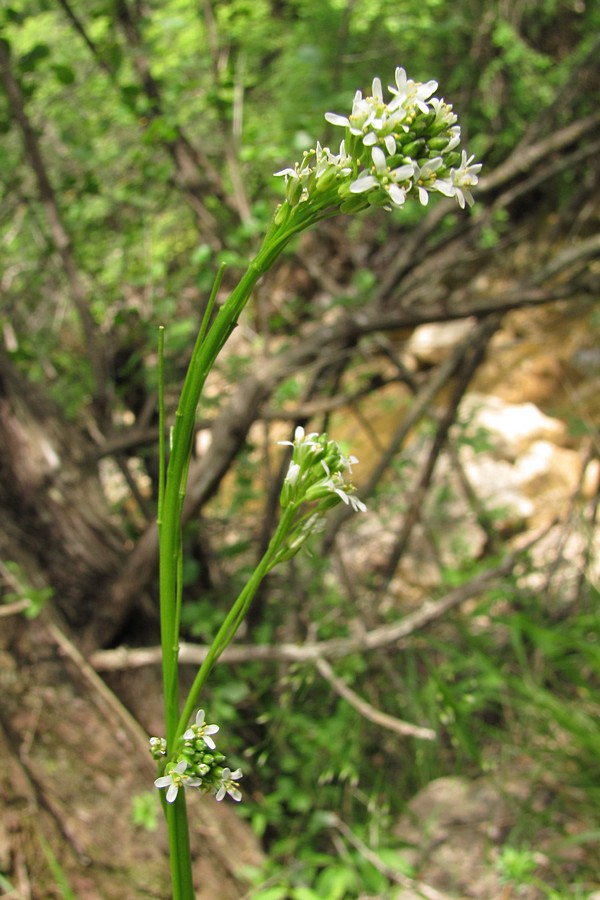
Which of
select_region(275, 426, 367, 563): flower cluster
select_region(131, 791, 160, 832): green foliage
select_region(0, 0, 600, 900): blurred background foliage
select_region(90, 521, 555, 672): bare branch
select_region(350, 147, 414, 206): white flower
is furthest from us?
select_region(0, 0, 600, 900): blurred background foliage

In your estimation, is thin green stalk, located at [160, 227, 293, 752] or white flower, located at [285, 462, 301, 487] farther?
white flower, located at [285, 462, 301, 487]

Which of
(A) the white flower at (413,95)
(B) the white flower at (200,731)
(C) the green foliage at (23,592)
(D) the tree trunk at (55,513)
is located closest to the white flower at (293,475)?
(B) the white flower at (200,731)

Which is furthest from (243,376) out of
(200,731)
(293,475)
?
(200,731)

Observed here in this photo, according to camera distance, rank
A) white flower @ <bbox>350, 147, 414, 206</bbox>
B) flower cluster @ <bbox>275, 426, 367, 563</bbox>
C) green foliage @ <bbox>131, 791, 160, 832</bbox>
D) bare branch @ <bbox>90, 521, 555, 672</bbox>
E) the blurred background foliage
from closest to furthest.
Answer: white flower @ <bbox>350, 147, 414, 206</bbox>, flower cluster @ <bbox>275, 426, 367, 563</bbox>, green foliage @ <bbox>131, 791, 160, 832</bbox>, bare branch @ <bbox>90, 521, 555, 672</bbox>, the blurred background foliage

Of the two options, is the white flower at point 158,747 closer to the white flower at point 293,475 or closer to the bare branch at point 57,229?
the white flower at point 293,475

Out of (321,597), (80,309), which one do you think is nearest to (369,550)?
(321,597)

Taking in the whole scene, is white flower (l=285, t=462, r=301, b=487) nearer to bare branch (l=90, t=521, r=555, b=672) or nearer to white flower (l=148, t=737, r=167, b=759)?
white flower (l=148, t=737, r=167, b=759)

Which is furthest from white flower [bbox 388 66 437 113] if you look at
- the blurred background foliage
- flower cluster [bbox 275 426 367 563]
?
the blurred background foliage
